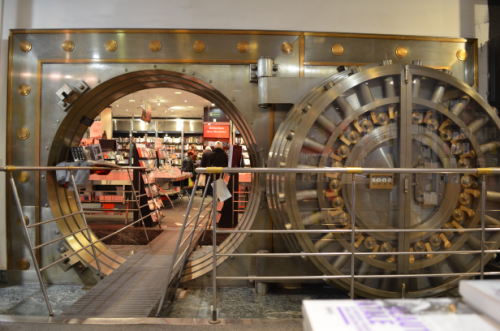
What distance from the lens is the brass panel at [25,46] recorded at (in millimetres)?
3207

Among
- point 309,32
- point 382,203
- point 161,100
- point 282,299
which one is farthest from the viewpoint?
point 161,100

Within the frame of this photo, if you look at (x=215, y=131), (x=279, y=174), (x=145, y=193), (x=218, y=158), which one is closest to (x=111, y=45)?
(x=279, y=174)

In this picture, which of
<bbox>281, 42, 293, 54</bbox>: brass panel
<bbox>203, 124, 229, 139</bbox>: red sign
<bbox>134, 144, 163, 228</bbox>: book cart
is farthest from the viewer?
<bbox>203, 124, 229, 139</bbox>: red sign

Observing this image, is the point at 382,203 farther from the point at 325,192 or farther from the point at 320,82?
the point at 320,82

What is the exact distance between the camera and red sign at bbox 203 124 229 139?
10.5 m

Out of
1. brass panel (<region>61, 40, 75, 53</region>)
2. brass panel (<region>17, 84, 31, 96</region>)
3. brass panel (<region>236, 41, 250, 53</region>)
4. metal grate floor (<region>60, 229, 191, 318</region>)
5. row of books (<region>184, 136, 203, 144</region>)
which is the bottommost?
metal grate floor (<region>60, 229, 191, 318</region>)

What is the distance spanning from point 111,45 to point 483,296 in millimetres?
3482

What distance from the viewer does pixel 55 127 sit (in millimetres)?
3240

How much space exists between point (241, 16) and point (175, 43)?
71 cm

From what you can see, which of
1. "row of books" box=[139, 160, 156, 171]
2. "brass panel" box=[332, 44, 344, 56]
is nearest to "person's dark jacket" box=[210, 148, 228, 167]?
"row of books" box=[139, 160, 156, 171]

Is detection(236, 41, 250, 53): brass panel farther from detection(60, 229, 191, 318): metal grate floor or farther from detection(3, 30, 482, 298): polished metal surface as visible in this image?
detection(60, 229, 191, 318): metal grate floor

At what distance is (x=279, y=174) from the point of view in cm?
250

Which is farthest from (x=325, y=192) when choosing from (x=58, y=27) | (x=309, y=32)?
(x=58, y=27)

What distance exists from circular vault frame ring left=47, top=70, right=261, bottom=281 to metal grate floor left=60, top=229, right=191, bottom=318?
11.9 inches
